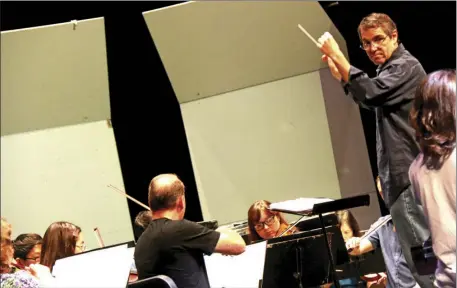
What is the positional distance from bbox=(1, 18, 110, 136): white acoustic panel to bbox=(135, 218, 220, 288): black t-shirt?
73.2 inches

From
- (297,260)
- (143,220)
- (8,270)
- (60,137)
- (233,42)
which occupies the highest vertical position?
(233,42)

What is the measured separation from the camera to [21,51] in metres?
3.79

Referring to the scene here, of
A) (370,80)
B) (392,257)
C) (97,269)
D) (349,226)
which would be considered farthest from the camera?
(349,226)

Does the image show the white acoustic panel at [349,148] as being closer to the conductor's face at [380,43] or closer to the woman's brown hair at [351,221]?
the woman's brown hair at [351,221]

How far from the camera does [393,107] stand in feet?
6.59

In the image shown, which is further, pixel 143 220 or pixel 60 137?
pixel 60 137

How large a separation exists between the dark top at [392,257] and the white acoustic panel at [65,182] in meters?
1.81

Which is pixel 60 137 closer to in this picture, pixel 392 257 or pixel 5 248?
pixel 5 248

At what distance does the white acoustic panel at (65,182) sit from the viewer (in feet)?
12.8

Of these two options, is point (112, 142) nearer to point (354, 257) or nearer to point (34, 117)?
point (34, 117)

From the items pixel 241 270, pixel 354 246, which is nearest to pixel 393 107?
pixel 241 270

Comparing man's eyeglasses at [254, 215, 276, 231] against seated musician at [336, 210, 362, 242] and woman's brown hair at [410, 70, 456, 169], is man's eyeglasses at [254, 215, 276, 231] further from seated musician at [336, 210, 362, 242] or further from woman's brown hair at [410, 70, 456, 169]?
woman's brown hair at [410, 70, 456, 169]

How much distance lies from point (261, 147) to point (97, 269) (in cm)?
197

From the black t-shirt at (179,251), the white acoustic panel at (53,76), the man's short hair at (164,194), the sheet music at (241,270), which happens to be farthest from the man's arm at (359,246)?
the white acoustic panel at (53,76)
